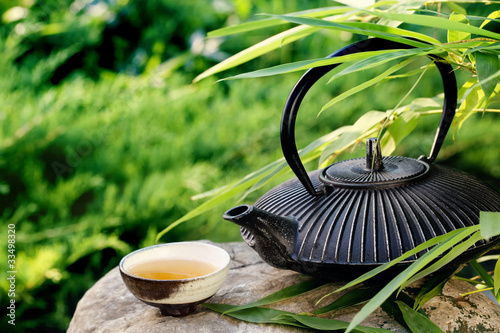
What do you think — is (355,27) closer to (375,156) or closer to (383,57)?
(383,57)

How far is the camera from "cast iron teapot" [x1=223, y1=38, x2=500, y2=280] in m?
0.78

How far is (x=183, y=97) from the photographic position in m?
2.15

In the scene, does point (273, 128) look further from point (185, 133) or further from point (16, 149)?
point (16, 149)

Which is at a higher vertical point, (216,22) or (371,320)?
(216,22)

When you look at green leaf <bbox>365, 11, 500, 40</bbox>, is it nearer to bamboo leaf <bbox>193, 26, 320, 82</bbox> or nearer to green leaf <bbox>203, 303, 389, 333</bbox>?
bamboo leaf <bbox>193, 26, 320, 82</bbox>

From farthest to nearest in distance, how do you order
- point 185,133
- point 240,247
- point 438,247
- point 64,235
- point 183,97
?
point 183,97 < point 185,133 < point 64,235 < point 240,247 < point 438,247

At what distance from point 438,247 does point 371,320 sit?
22 cm

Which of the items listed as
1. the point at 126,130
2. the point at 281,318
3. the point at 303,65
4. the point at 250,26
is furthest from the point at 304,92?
the point at 126,130

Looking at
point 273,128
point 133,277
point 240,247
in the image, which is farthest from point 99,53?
point 133,277

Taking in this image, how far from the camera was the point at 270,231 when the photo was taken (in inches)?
31.4

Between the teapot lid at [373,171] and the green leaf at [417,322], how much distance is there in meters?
0.22

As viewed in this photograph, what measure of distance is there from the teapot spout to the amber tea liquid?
0.11 m

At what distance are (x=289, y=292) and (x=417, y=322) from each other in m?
0.23

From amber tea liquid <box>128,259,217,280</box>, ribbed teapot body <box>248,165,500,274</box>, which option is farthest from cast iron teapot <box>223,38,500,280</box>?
amber tea liquid <box>128,259,217,280</box>
